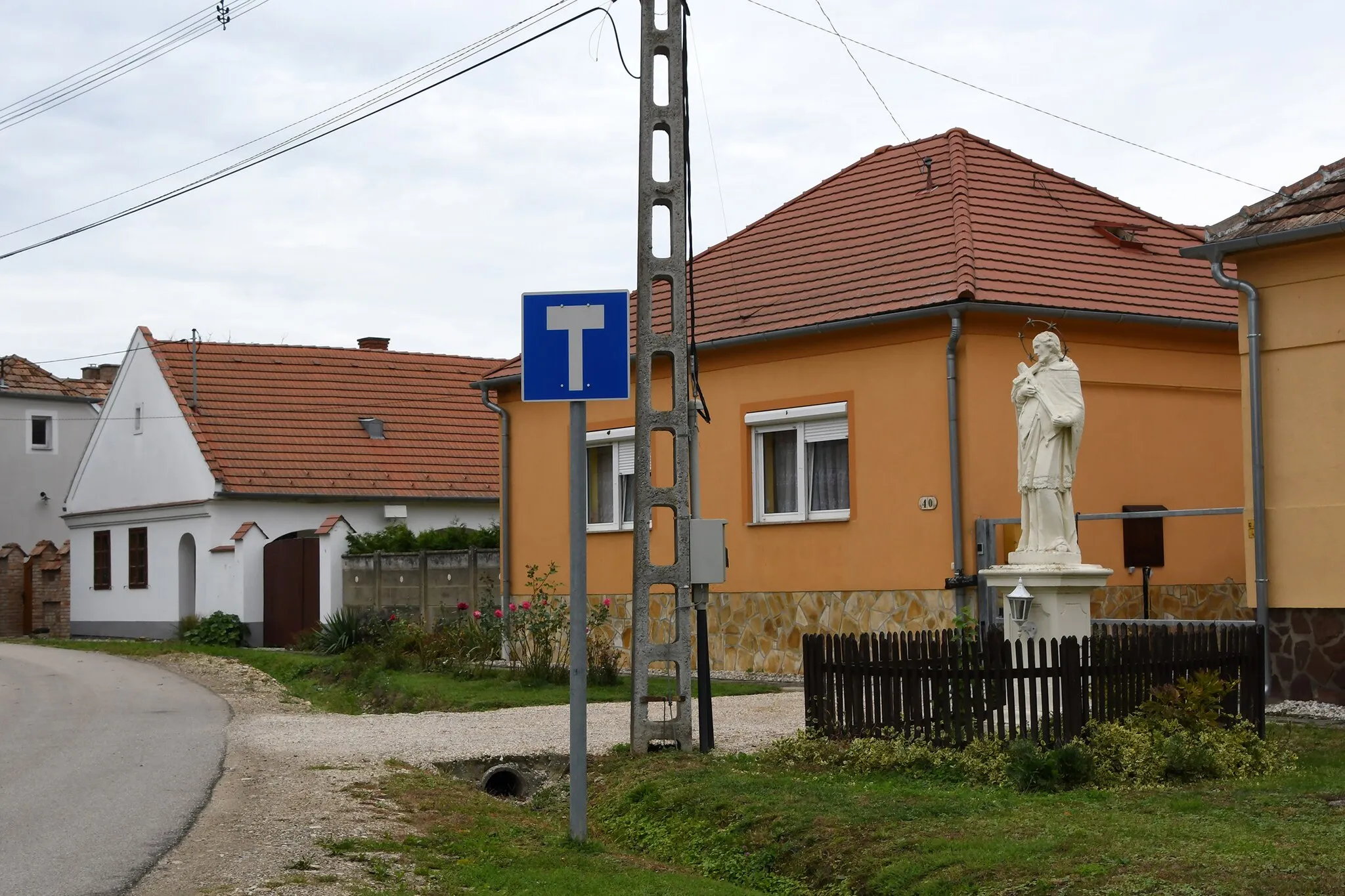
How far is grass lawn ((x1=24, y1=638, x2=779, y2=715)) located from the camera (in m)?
17.6

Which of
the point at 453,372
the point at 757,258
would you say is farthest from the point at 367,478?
the point at 757,258

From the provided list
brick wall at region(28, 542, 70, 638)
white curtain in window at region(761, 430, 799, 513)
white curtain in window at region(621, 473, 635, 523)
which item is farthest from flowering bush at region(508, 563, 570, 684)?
brick wall at region(28, 542, 70, 638)

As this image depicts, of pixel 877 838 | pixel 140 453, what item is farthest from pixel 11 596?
pixel 877 838

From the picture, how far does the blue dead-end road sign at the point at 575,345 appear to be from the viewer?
864 centimetres

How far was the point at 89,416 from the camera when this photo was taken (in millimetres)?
49094

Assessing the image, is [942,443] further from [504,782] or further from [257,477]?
[257,477]

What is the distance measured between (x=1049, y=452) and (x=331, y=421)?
23.8 meters

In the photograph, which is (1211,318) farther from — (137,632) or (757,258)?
(137,632)

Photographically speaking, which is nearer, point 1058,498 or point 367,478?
point 1058,498

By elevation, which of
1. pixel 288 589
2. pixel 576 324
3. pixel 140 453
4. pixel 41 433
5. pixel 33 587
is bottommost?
pixel 33 587

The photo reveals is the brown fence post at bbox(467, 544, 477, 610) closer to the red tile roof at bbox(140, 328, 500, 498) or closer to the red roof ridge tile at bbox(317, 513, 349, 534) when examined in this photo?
the red roof ridge tile at bbox(317, 513, 349, 534)

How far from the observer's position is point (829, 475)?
64.4 ft

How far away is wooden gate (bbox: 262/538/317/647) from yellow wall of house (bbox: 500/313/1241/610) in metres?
10.3

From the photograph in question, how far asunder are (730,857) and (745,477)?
11636mm
